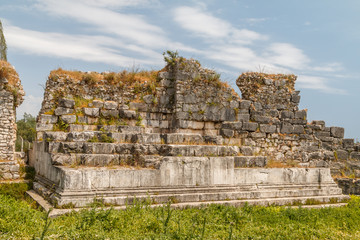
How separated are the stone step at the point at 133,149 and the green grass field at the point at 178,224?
1.57m

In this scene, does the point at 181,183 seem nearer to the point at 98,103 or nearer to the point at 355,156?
the point at 98,103

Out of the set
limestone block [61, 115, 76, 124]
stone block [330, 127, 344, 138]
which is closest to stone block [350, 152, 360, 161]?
stone block [330, 127, 344, 138]

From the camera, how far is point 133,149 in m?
8.78

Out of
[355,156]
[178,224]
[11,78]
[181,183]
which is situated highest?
[11,78]

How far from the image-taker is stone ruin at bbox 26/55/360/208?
809 cm

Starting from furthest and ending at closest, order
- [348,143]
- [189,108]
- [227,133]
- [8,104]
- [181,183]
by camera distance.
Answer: [348,143], [8,104], [227,133], [189,108], [181,183]

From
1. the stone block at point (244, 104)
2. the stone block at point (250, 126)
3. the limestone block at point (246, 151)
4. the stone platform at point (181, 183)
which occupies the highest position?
the stone block at point (244, 104)

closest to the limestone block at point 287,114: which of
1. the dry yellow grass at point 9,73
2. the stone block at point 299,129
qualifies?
the stone block at point 299,129

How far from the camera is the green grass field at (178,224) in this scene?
5.61 metres

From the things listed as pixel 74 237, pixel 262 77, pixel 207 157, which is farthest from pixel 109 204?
pixel 262 77

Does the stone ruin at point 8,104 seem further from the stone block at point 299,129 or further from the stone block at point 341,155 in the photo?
the stone block at point 341,155

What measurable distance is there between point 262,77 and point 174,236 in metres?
10.1

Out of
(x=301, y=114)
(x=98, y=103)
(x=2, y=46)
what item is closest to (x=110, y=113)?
(x=98, y=103)

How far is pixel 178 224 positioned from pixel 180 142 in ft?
11.3
